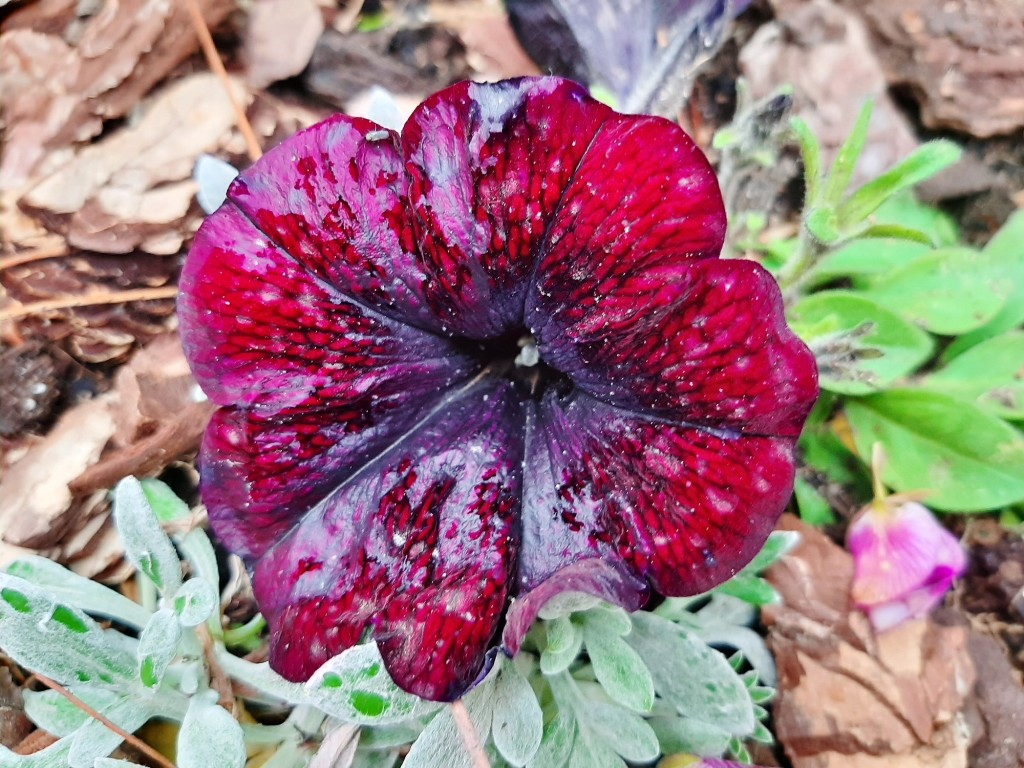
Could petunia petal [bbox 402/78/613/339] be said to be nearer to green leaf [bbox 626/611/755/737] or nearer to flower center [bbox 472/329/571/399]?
flower center [bbox 472/329/571/399]

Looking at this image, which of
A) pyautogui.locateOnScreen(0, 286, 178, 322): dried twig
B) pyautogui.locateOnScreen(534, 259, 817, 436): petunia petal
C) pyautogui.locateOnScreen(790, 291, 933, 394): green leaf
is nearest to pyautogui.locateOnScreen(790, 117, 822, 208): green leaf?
pyautogui.locateOnScreen(790, 291, 933, 394): green leaf

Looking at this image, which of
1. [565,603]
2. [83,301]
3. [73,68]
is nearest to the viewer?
[565,603]

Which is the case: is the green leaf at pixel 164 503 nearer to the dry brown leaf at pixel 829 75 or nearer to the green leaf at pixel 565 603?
the green leaf at pixel 565 603

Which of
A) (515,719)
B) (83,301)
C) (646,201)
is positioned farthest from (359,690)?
(83,301)

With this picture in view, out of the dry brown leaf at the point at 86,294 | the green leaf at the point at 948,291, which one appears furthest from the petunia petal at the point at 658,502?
the dry brown leaf at the point at 86,294

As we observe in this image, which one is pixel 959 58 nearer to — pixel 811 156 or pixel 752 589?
pixel 811 156
